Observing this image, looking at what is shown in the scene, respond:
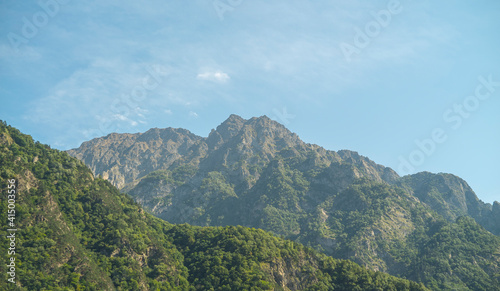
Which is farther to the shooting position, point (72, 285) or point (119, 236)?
point (119, 236)

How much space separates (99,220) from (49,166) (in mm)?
44654

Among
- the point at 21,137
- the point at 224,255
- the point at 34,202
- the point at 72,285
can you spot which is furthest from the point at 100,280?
the point at 21,137

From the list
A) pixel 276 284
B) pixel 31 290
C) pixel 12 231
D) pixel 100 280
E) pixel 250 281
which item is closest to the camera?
pixel 31 290

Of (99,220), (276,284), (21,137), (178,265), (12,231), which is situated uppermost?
(21,137)

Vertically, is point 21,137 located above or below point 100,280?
above

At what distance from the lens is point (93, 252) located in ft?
530

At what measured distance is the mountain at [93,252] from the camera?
437ft

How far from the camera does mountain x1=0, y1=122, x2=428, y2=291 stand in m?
133

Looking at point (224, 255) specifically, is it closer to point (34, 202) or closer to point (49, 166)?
point (34, 202)

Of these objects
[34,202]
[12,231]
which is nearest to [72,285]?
[12,231]

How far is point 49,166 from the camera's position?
622 feet

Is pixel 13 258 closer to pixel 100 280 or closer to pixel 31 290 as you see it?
pixel 31 290

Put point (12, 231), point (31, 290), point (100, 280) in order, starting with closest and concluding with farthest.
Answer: point (31, 290) → point (12, 231) → point (100, 280)

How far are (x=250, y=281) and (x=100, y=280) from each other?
69.8 m
